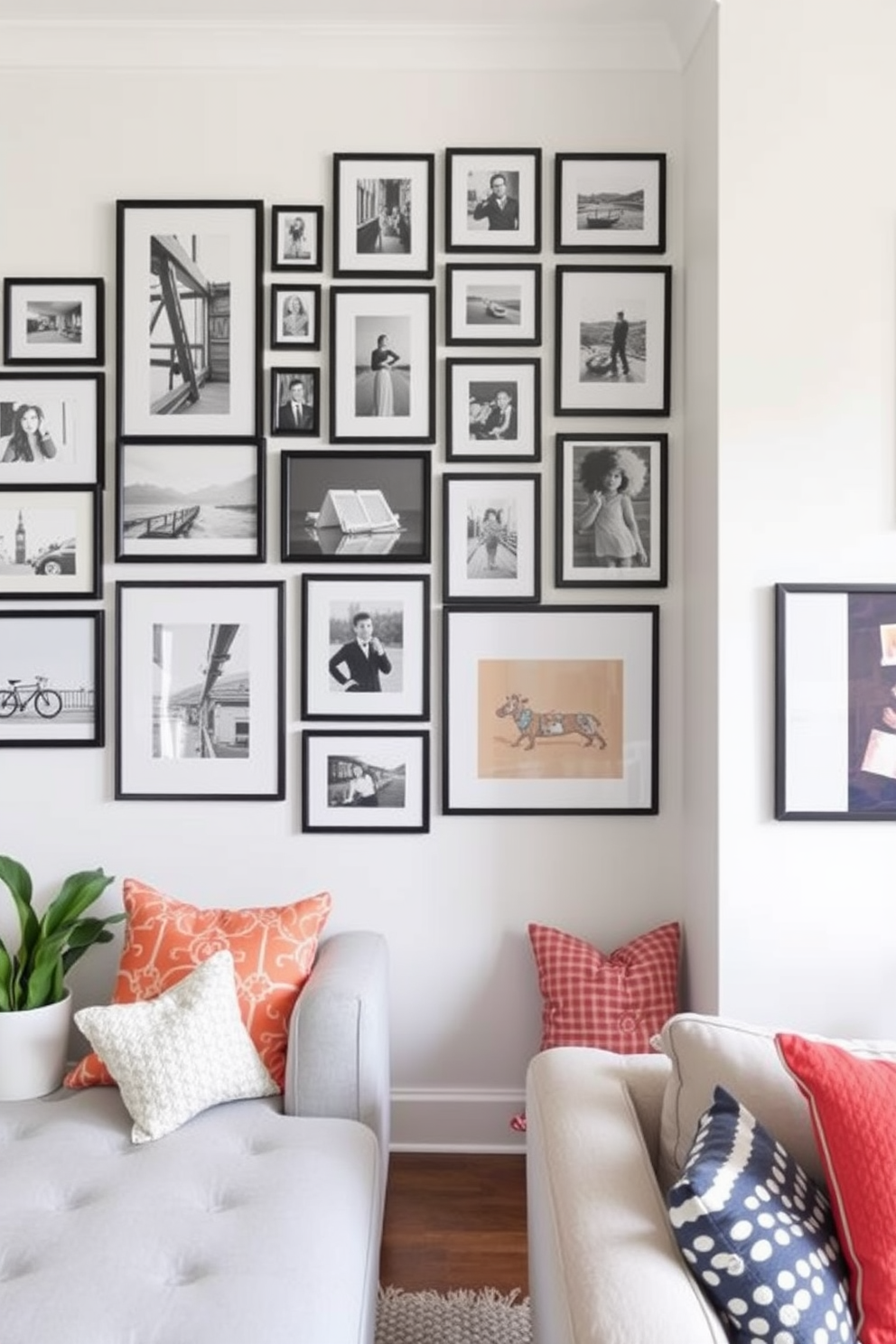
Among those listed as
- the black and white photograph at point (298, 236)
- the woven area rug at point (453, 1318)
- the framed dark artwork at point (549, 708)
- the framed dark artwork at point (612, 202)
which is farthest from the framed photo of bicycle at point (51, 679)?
the framed dark artwork at point (612, 202)

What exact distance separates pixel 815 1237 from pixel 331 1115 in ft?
3.27

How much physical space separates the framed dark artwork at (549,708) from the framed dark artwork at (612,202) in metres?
0.95

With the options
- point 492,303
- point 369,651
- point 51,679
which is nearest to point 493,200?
point 492,303

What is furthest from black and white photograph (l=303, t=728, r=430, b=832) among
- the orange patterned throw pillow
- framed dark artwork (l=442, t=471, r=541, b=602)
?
framed dark artwork (l=442, t=471, r=541, b=602)

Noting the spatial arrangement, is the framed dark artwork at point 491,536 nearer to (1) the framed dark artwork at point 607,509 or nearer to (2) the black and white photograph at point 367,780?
(1) the framed dark artwork at point 607,509

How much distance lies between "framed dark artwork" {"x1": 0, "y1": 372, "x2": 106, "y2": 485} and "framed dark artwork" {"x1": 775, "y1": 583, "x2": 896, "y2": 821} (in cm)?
176

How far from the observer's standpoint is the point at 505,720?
2.50 meters

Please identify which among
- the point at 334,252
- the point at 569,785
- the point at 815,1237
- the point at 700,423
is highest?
the point at 334,252

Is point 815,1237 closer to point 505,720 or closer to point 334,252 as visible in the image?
point 505,720

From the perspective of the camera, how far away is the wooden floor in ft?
6.53

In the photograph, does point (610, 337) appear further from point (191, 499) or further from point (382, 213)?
point (191, 499)

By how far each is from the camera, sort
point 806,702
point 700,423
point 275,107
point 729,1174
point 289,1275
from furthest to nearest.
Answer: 1. point 275,107
2. point 700,423
3. point 806,702
4. point 289,1275
5. point 729,1174

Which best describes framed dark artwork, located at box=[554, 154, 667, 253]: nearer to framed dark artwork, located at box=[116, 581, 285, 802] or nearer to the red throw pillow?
framed dark artwork, located at box=[116, 581, 285, 802]

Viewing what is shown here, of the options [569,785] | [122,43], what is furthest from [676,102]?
[569,785]
